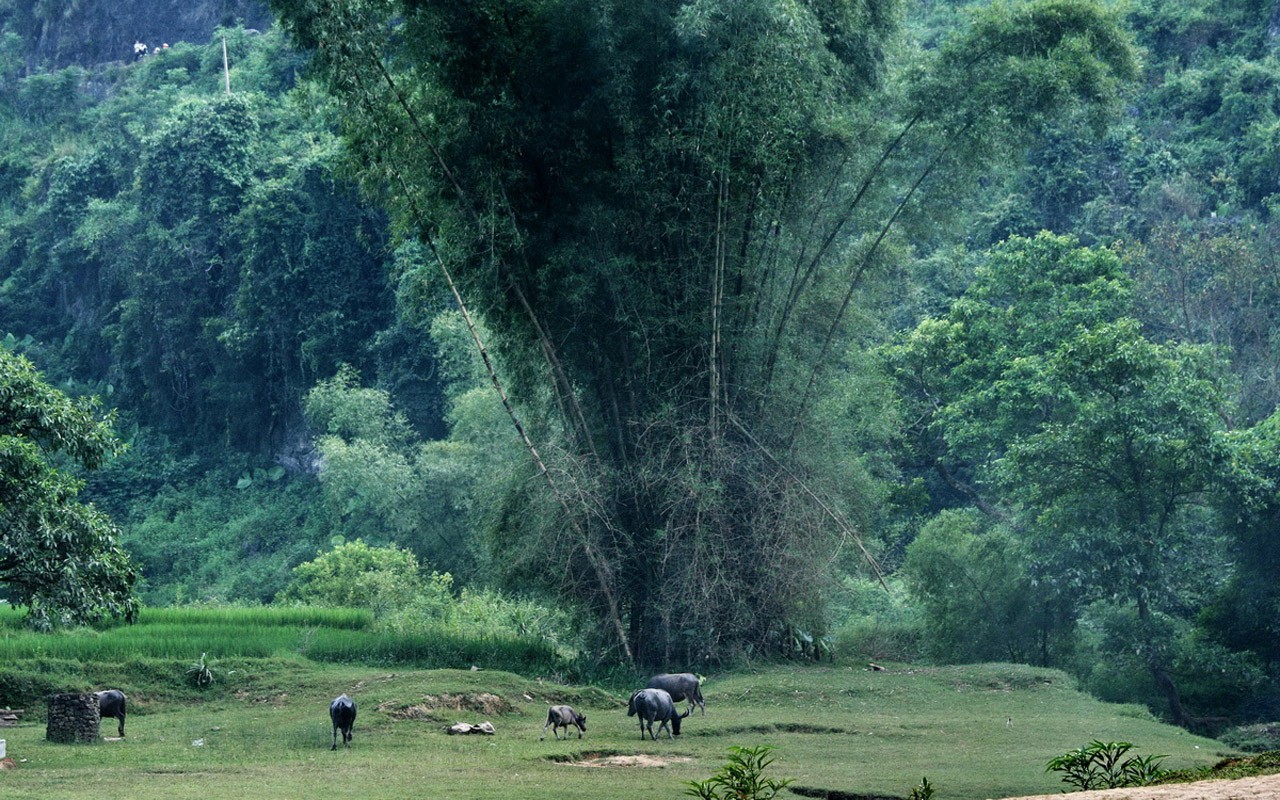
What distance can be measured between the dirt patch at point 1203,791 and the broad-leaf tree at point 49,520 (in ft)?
31.4

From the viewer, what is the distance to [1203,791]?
299 inches

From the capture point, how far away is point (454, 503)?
35562mm

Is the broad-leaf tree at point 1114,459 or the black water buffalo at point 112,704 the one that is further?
the broad-leaf tree at point 1114,459

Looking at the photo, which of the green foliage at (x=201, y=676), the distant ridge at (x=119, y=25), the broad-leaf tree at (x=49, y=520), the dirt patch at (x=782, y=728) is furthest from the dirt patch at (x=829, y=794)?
the distant ridge at (x=119, y=25)

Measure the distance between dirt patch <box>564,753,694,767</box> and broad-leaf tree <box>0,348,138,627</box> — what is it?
492 centimetres

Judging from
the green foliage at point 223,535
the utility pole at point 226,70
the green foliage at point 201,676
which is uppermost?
the utility pole at point 226,70

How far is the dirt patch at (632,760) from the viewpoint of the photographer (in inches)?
516

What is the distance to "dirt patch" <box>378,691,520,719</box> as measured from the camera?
15859mm

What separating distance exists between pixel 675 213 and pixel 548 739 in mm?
8628

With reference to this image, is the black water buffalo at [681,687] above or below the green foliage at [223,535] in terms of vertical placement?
below

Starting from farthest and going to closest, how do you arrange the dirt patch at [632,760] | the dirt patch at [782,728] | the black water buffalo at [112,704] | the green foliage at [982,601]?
the green foliage at [982,601]
the dirt patch at [782,728]
the black water buffalo at [112,704]
the dirt patch at [632,760]

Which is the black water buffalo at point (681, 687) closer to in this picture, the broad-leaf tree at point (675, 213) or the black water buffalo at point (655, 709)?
the black water buffalo at point (655, 709)

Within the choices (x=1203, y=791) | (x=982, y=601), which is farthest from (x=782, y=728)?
(x=982, y=601)

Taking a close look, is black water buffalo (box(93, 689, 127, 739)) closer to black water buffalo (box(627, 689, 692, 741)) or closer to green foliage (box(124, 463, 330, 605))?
black water buffalo (box(627, 689, 692, 741))
